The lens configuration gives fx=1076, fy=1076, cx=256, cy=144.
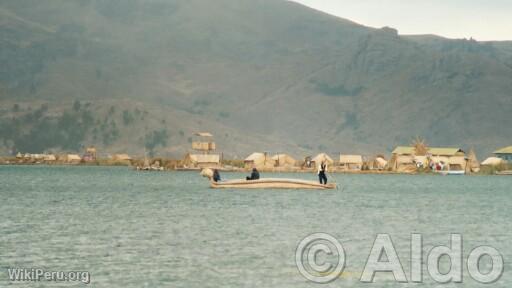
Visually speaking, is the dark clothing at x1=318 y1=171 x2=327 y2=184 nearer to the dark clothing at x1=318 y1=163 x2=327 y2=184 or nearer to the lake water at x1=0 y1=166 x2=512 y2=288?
the dark clothing at x1=318 y1=163 x2=327 y2=184

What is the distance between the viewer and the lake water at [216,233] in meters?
44.6

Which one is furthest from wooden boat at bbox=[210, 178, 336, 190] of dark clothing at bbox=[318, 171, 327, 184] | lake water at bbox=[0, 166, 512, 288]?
lake water at bbox=[0, 166, 512, 288]

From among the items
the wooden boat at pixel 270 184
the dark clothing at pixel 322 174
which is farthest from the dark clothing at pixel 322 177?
the wooden boat at pixel 270 184

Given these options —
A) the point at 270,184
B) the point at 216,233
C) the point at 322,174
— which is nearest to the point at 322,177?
the point at 322,174

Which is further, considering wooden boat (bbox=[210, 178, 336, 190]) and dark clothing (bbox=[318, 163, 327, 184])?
dark clothing (bbox=[318, 163, 327, 184])

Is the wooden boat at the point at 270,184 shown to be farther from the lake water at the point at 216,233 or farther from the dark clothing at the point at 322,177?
the lake water at the point at 216,233

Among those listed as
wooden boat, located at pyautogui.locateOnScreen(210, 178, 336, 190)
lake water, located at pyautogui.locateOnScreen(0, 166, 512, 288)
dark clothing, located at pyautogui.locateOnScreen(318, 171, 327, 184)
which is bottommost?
lake water, located at pyautogui.locateOnScreen(0, 166, 512, 288)

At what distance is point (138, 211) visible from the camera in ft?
267

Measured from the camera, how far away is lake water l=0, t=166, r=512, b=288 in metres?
44.6

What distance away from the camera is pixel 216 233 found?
61.7m

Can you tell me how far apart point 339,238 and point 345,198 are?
46.7 meters

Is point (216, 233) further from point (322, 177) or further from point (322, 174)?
point (322, 177)

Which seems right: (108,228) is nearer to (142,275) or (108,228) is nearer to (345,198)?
(142,275)

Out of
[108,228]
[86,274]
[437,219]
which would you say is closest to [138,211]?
[108,228]
